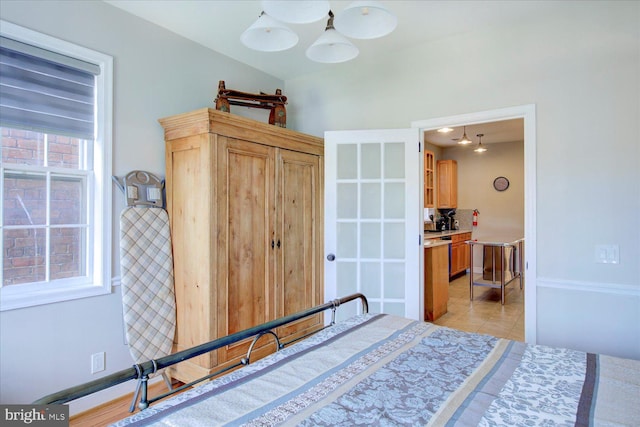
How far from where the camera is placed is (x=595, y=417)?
1024 millimetres

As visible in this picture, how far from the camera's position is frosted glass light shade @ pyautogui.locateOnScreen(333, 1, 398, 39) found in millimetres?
1612

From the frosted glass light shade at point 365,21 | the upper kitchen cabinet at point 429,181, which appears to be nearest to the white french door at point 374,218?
the frosted glass light shade at point 365,21

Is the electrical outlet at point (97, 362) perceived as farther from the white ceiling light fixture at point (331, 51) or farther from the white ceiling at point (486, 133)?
the white ceiling at point (486, 133)

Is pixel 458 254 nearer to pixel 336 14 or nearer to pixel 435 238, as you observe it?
pixel 435 238

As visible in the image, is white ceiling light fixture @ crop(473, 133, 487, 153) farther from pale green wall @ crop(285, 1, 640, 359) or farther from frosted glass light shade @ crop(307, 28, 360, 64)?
frosted glass light shade @ crop(307, 28, 360, 64)

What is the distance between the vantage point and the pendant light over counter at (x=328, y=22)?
152 cm

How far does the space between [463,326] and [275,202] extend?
259 centimetres

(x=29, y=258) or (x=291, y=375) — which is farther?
(x=29, y=258)

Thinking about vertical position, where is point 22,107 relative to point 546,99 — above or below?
below

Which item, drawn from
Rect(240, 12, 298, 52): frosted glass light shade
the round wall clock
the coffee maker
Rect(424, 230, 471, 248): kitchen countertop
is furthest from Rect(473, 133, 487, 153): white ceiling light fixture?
Rect(240, 12, 298, 52): frosted glass light shade

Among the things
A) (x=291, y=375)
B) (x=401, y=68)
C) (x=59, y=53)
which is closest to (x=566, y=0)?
(x=401, y=68)

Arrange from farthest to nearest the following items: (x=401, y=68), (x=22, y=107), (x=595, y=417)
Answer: (x=401, y=68), (x=22, y=107), (x=595, y=417)

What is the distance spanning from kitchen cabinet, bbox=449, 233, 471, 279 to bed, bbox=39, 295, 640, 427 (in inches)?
203

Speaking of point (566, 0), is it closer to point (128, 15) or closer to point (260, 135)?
point (260, 135)
